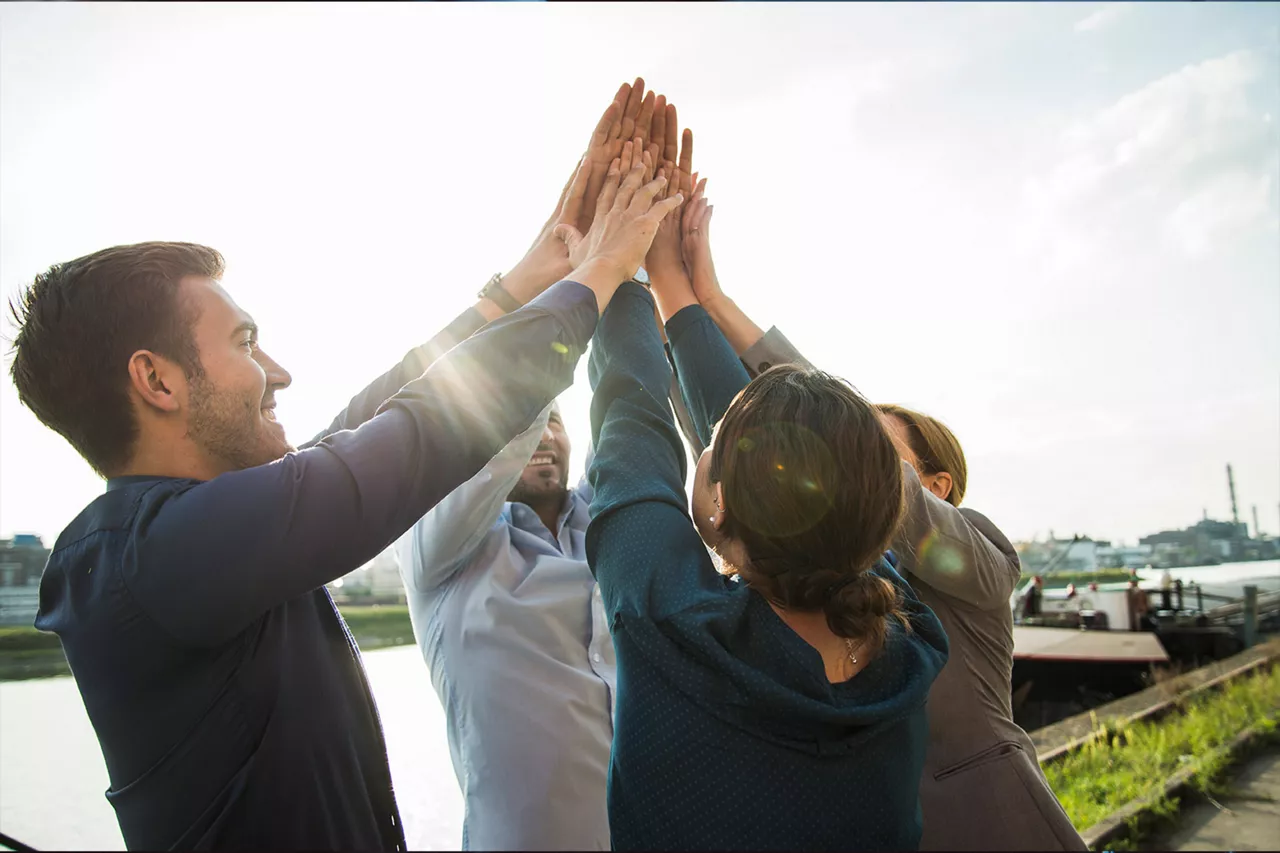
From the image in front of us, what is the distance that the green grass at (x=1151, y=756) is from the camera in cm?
529

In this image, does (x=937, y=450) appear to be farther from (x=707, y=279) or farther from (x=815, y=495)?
(x=815, y=495)

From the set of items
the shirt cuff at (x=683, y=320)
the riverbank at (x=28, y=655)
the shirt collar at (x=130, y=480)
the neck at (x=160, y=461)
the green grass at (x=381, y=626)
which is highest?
the shirt cuff at (x=683, y=320)

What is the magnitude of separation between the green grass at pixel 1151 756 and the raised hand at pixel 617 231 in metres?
4.93

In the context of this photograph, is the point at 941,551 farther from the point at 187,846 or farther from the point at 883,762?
the point at 187,846

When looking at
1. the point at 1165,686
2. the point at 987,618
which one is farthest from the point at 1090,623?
the point at 987,618

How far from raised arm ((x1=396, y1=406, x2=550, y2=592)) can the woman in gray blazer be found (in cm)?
69

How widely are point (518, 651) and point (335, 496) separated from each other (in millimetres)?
979

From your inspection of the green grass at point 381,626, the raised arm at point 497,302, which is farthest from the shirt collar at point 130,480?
the green grass at point 381,626

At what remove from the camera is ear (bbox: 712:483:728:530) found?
1.13m

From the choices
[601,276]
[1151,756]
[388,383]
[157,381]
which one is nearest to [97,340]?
[157,381]

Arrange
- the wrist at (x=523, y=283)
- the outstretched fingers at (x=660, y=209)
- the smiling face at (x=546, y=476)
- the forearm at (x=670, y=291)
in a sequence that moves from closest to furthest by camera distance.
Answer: the outstretched fingers at (x=660, y=209) < the wrist at (x=523, y=283) < the forearm at (x=670, y=291) < the smiling face at (x=546, y=476)

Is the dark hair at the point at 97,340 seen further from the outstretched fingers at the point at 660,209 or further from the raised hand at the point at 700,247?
the raised hand at the point at 700,247

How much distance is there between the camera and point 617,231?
160 cm

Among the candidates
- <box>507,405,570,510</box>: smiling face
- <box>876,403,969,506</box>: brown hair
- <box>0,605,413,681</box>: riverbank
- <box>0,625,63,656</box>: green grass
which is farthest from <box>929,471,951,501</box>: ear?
<box>0,625,63,656</box>: green grass
